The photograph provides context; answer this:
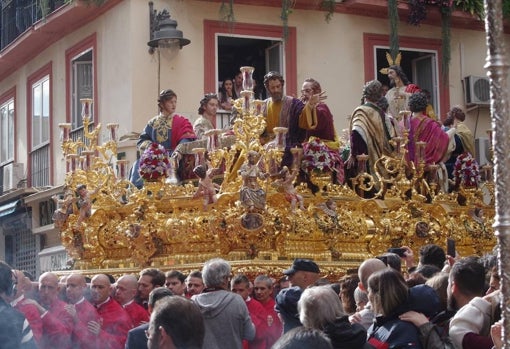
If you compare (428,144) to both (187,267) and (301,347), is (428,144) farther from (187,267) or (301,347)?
(301,347)

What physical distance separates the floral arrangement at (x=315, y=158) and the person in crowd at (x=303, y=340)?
745cm

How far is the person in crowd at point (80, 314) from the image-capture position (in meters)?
10.0

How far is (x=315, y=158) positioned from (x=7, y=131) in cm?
1567

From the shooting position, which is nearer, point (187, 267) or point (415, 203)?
point (187, 267)

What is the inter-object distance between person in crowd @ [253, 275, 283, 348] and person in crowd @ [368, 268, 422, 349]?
3232 millimetres

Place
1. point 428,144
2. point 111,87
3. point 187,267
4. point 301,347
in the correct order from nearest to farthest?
point 301,347 → point 187,267 → point 428,144 → point 111,87

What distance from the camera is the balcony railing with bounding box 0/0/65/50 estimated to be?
24031mm

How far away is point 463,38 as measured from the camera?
24141 mm

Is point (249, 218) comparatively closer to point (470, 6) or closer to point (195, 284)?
point (195, 284)

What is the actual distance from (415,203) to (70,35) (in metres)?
11.5

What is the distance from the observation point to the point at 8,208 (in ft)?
82.4

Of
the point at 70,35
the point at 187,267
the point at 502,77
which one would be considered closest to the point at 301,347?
the point at 502,77

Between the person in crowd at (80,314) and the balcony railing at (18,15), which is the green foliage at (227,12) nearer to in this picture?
the balcony railing at (18,15)

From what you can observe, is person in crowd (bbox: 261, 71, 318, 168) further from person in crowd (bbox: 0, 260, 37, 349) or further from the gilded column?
the gilded column
